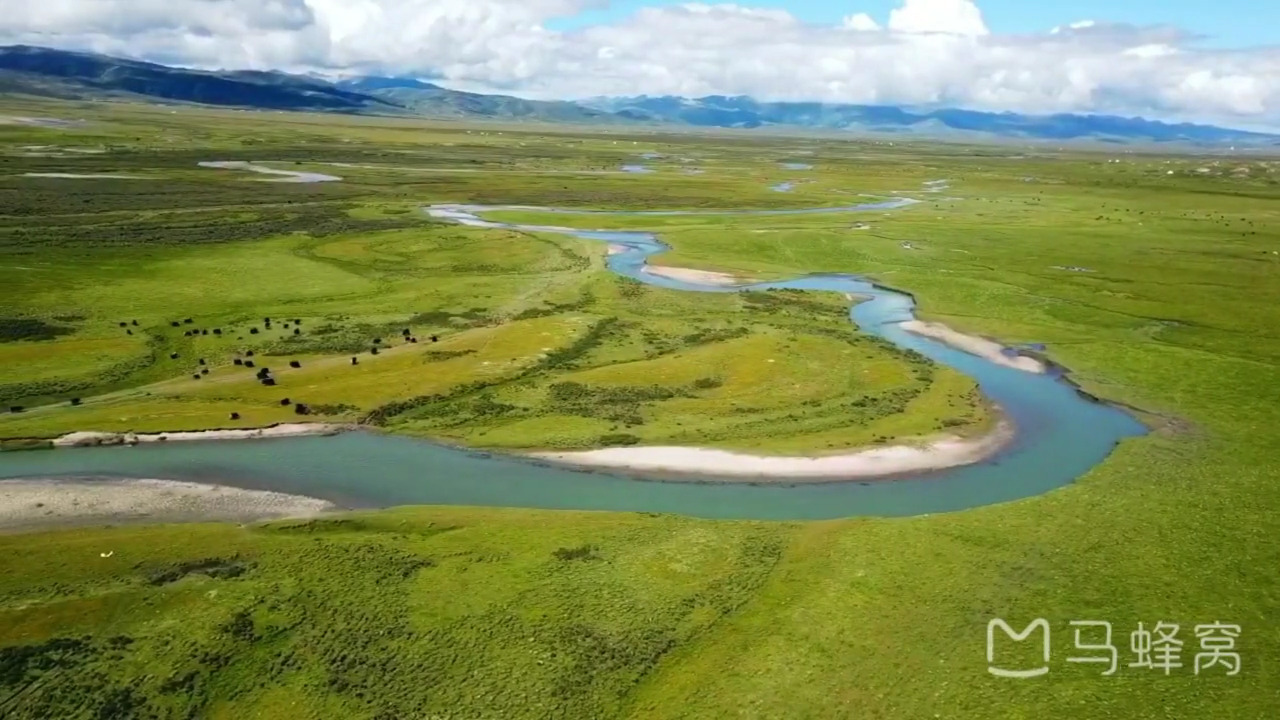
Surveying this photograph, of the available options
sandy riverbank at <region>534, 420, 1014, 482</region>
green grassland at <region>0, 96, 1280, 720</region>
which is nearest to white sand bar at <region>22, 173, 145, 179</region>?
green grassland at <region>0, 96, 1280, 720</region>

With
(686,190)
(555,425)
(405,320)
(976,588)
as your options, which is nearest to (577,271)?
(405,320)

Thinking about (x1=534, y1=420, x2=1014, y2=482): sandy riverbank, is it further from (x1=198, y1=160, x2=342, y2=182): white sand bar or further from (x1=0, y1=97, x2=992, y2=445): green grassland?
(x1=198, y1=160, x2=342, y2=182): white sand bar

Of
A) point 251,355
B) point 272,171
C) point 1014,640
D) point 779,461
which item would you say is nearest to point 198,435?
point 251,355

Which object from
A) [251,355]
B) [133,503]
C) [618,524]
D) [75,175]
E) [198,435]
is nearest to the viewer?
[618,524]

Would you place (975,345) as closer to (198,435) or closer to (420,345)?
(420,345)

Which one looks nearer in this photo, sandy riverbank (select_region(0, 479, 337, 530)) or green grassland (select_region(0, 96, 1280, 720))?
green grassland (select_region(0, 96, 1280, 720))

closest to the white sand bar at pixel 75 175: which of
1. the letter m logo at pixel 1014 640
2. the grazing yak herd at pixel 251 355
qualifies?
the grazing yak herd at pixel 251 355
